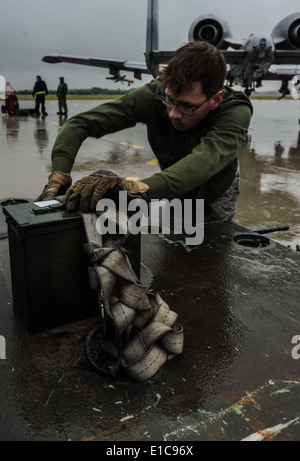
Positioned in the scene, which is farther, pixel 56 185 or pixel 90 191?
pixel 56 185

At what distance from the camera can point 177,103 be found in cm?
180

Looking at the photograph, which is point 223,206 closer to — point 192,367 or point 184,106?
point 184,106

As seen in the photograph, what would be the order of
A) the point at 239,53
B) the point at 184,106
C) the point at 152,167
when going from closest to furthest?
the point at 184,106 → the point at 152,167 → the point at 239,53

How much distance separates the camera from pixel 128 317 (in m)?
1.06

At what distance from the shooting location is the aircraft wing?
19.9 meters

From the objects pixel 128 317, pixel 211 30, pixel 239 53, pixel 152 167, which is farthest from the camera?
pixel 211 30

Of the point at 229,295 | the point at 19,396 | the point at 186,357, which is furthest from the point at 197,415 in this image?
the point at 229,295

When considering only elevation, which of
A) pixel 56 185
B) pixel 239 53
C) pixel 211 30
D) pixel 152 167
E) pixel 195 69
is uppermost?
pixel 211 30

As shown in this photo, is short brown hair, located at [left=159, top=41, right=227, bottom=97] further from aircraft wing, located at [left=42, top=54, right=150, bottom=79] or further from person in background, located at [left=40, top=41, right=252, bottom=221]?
aircraft wing, located at [left=42, top=54, right=150, bottom=79]

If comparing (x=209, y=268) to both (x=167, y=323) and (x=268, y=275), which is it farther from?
(x=167, y=323)

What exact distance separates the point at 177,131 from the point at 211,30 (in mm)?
17036

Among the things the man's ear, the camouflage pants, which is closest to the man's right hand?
the man's ear

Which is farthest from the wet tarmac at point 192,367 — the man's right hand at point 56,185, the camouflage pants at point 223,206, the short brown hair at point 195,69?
the short brown hair at point 195,69

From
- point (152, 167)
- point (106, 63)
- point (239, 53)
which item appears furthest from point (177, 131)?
point (106, 63)
